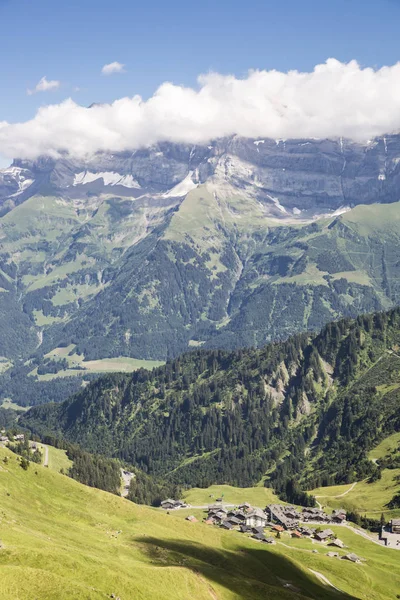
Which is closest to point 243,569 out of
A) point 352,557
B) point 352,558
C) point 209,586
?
point 209,586

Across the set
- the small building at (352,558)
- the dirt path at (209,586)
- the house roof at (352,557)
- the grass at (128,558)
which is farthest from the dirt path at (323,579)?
the dirt path at (209,586)

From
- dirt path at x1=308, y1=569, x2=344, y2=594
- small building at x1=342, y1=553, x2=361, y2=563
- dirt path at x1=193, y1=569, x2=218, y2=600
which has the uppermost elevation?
dirt path at x1=193, y1=569, x2=218, y2=600

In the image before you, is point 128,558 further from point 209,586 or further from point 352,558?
point 352,558

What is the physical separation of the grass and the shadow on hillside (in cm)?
32

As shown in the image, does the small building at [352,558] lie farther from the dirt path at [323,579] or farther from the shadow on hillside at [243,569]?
the shadow on hillside at [243,569]

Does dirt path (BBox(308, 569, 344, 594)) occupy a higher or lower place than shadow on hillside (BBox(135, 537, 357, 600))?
lower

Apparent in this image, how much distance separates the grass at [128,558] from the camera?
105 meters

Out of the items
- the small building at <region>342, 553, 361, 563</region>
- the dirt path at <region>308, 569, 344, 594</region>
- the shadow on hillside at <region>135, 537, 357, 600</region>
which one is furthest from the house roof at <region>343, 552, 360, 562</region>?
the shadow on hillside at <region>135, 537, 357, 600</region>

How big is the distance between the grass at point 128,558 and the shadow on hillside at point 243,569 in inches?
12.7

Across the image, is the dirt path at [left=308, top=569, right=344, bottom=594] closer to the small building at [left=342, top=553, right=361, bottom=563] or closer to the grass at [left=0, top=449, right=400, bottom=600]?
the grass at [left=0, top=449, right=400, bottom=600]

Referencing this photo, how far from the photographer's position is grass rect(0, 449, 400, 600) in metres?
105

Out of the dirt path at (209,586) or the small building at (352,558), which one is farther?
the small building at (352,558)

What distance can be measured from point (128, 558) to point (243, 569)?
3385cm

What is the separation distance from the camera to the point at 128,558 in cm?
13762
